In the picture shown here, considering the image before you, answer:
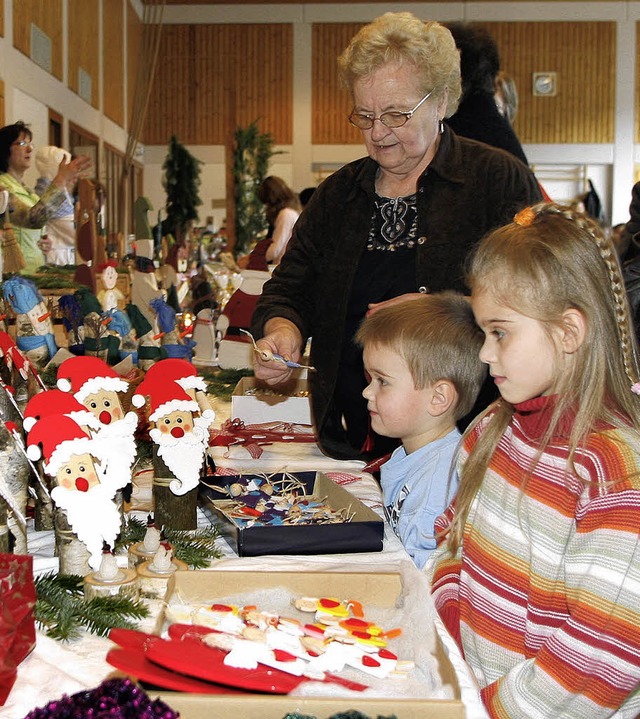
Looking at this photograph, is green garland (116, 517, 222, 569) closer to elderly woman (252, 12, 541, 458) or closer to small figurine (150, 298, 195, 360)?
elderly woman (252, 12, 541, 458)

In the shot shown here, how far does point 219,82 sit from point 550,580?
12.7 m

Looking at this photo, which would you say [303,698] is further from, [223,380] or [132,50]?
[132,50]

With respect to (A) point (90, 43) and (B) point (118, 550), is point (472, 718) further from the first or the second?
(A) point (90, 43)

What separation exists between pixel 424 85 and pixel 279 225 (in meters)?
3.70

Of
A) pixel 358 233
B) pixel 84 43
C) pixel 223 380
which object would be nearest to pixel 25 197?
pixel 223 380

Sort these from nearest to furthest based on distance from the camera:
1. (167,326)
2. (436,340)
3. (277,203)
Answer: (436,340), (167,326), (277,203)

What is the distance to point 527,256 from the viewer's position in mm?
1257

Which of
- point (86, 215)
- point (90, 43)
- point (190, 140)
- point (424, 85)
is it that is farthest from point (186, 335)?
point (190, 140)

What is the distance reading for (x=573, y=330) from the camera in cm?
124

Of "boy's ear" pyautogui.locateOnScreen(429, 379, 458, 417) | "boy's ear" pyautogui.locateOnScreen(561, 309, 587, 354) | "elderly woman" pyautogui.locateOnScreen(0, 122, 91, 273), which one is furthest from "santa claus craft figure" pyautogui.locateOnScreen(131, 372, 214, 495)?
"elderly woman" pyautogui.locateOnScreen(0, 122, 91, 273)

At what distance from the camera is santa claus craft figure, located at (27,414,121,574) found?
118 centimetres

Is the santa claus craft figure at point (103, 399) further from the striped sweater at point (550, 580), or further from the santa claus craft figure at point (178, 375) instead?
the striped sweater at point (550, 580)

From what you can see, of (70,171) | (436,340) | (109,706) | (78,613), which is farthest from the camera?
(70,171)

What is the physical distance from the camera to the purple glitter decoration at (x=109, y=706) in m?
0.72
